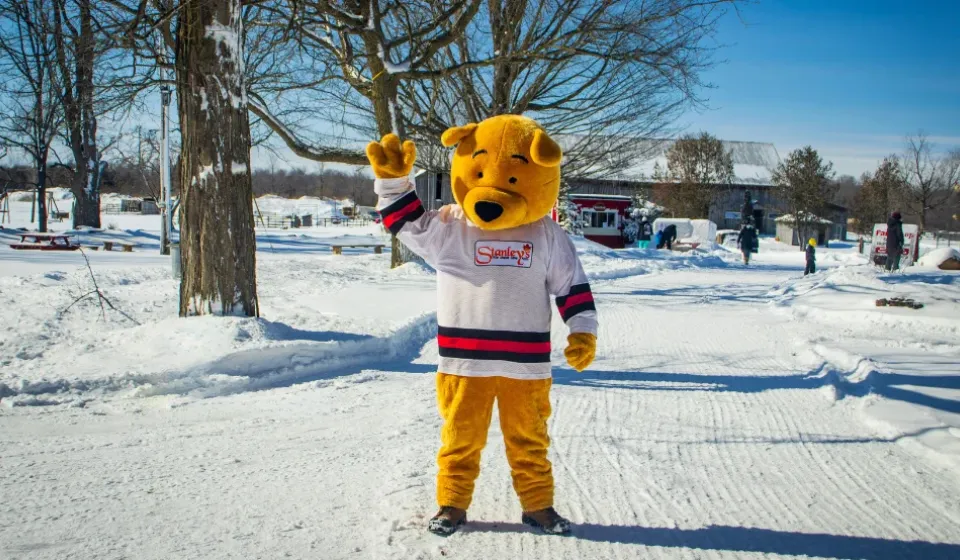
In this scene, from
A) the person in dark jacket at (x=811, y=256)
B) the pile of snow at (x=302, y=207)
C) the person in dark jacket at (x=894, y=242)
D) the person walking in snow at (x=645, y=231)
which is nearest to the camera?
the person in dark jacket at (x=894, y=242)

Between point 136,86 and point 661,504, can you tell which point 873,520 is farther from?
point 136,86

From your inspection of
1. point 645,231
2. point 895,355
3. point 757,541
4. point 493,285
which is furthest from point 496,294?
point 645,231

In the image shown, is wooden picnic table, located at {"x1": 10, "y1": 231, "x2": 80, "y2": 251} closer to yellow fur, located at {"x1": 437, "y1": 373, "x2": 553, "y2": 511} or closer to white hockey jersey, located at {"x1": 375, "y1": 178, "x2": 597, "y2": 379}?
white hockey jersey, located at {"x1": 375, "y1": 178, "x2": 597, "y2": 379}

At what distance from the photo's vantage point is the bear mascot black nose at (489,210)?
112 inches

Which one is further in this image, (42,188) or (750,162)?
(750,162)

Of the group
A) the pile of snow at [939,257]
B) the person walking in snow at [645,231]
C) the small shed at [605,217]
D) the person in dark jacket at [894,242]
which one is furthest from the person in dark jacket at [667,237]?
the person in dark jacket at [894,242]

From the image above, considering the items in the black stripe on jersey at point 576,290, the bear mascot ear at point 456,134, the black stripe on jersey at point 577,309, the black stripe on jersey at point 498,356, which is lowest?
the black stripe on jersey at point 498,356

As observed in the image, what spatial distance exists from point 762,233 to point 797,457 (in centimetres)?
6303

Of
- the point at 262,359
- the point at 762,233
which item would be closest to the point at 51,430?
the point at 262,359

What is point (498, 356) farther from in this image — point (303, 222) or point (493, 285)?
point (303, 222)

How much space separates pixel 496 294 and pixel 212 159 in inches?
174

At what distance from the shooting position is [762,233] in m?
62.0

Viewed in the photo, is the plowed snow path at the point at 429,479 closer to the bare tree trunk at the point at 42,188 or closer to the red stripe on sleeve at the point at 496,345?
the red stripe on sleeve at the point at 496,345

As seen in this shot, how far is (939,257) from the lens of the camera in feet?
70.9
